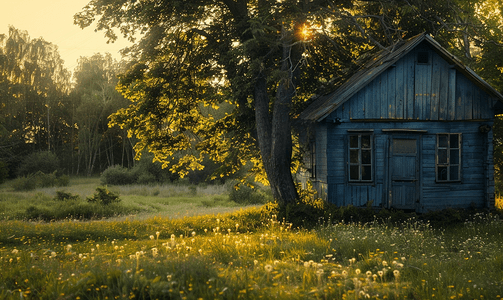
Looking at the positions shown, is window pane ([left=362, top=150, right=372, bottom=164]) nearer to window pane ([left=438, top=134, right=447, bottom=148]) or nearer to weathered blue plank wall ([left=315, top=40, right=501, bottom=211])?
weathered blue plank wall ([left=315, top=40, right=501, bottom=211])

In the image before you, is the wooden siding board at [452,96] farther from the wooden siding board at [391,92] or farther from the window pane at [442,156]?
the wooden siding board at [391,92]

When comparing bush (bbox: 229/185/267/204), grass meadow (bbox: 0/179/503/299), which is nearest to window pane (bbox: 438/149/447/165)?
grass meadow (bbox: 0/179/503/299)

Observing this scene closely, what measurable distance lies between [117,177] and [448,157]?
30926 mm

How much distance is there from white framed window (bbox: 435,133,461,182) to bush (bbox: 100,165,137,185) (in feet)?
98.9

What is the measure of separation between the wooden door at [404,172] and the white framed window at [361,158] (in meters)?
0.80

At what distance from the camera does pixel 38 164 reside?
42.5 metres

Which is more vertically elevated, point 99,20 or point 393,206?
Answer: point 99,20

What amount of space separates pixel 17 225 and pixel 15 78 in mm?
40076

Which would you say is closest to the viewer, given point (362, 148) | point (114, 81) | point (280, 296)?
point (280, 296)

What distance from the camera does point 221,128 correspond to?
17922 millimetres

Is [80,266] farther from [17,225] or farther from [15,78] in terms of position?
[15,78]

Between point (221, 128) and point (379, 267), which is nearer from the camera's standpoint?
point (379, 267)

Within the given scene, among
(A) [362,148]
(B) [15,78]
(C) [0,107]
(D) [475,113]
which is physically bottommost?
(A) [362,148]

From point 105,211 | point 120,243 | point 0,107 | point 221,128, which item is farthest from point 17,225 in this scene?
point 0,107
